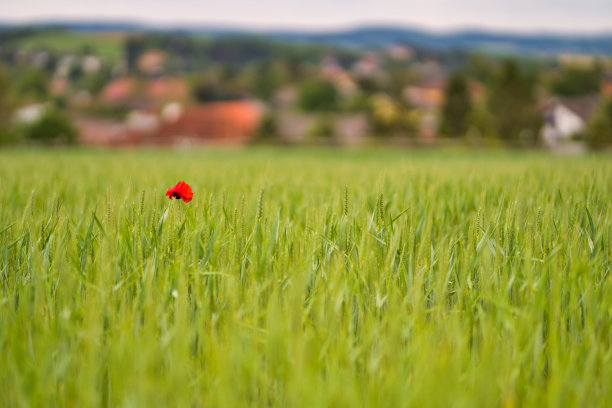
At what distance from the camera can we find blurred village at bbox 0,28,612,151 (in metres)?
47.8

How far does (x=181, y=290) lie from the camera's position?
4.57 ft

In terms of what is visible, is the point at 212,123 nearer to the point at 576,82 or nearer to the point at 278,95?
the point at 278,95

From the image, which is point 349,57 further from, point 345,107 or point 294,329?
point 294,329

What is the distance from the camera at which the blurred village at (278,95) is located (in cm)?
4778

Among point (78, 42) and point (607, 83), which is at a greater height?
point (78, 42)

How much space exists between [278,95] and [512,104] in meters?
41.4

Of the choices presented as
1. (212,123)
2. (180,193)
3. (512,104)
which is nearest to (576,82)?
(512,104)

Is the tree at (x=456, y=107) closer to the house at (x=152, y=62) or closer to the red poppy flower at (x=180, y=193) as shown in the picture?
the red poppy flower at (x=180, y=193)

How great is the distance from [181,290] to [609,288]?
1.32m

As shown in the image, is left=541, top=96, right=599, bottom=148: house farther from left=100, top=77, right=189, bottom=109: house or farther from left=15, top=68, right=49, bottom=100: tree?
left=15, top=68, right=49, bottom=100: tree

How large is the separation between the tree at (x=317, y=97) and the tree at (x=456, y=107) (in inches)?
1050

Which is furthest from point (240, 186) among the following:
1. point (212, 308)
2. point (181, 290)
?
point (181, 290)

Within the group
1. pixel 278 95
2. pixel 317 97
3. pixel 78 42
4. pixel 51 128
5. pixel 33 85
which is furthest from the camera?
pixel 78 42

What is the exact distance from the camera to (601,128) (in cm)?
4588
